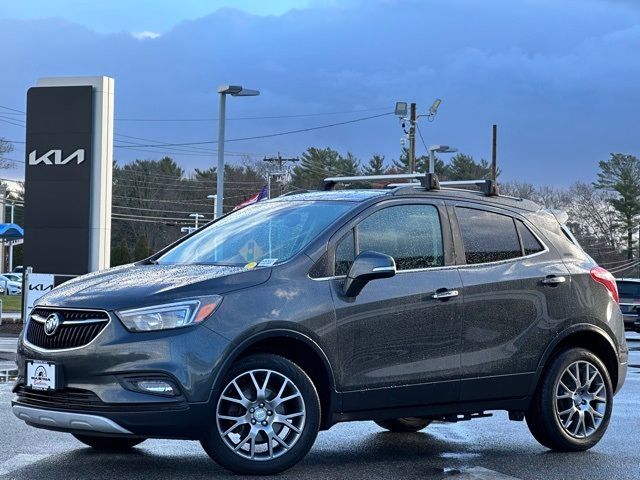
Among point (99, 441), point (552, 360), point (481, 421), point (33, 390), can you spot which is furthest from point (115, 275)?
point (481, 421)

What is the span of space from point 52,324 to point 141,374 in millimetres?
673

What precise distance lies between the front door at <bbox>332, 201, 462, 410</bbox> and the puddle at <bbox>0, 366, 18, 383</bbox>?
21.4ft

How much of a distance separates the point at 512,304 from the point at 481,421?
7.66 feet

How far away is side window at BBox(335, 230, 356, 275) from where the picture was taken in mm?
6957

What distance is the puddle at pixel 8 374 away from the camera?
12.9 metres

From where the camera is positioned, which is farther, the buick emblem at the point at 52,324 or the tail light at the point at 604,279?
the tail light at the point at 604,279

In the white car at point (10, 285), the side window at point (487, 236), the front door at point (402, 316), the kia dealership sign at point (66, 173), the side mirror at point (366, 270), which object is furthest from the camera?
the white car at point (10, 285)

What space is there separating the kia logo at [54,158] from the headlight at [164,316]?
75.6 ft

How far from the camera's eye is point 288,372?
6535mm

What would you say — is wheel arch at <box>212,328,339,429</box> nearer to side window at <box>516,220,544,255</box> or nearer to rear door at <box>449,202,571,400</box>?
rear door at <box>449,202,571,400</box>

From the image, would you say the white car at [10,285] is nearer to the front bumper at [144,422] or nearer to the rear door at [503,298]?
the rear door at [503,298]

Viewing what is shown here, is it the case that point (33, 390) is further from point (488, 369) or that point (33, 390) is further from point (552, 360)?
point (552, 360)

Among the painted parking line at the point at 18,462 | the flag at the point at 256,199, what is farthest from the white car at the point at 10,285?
the painted parking line at the point at 18,462

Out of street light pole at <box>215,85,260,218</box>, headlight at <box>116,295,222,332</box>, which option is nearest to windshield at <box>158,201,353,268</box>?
headlight at <box>116,295,222,332</box>
